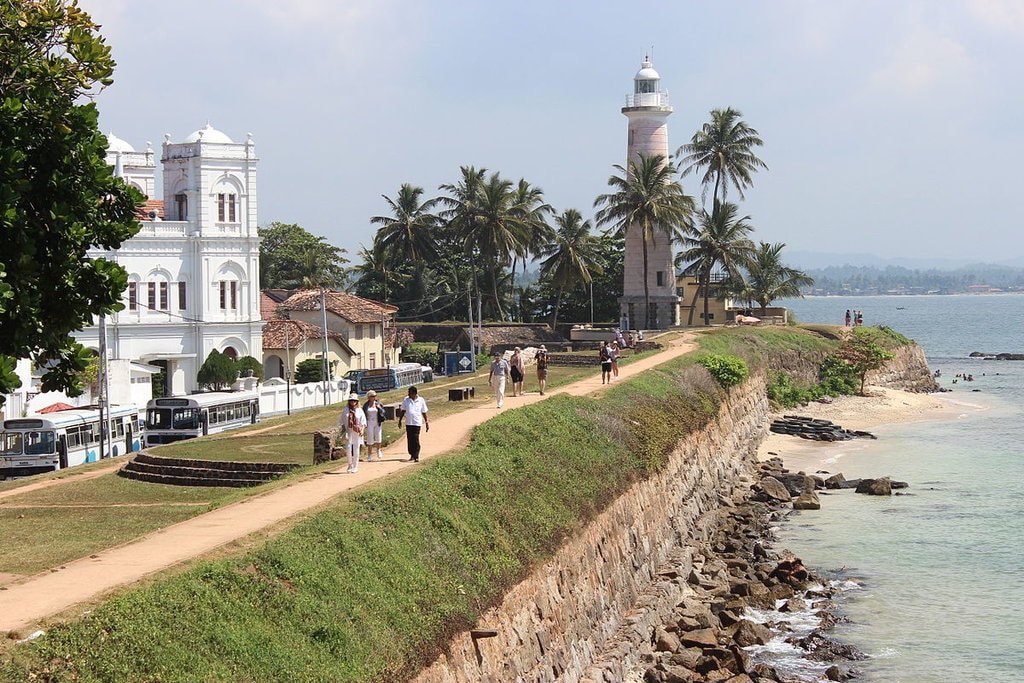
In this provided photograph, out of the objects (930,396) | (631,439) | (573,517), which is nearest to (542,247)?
(930,396)

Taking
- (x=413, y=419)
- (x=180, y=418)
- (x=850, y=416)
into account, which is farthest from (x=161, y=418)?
(x=850, y=416)

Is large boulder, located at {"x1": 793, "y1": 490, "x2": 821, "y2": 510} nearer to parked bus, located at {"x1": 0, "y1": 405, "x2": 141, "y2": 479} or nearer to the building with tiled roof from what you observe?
parked bus, located at {"x1": 0, "y1": 405, "x2": 141, "y2": 479}

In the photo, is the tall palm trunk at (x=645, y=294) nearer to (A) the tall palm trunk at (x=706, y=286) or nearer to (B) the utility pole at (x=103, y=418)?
(A) the tall palm trunk at (x=706, y=286)

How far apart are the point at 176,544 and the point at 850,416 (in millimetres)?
53272

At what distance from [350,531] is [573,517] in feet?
25.7

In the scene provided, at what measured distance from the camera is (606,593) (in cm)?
2656

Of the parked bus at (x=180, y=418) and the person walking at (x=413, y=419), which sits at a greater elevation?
the person walking at (x=413, y=419)

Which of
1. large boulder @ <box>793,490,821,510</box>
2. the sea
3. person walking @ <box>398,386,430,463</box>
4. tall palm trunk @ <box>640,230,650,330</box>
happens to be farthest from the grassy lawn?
tall palm trunk @ <box>640,230,650,330</box>

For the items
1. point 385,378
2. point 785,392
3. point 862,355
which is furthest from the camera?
point 862,355

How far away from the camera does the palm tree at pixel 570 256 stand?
277 feet

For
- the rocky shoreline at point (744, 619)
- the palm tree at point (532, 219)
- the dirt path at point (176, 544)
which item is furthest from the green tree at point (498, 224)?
the dirt path at point (176, 544)

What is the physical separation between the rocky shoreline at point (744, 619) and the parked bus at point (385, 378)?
24.8 m

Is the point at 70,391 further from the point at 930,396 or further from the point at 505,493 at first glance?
the point at 930,396

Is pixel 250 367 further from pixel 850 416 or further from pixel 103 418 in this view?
pixel 850 416
